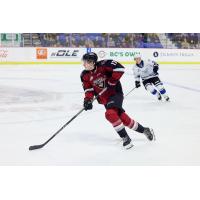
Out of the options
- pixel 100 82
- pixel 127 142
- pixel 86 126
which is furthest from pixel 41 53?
pixel 127 142

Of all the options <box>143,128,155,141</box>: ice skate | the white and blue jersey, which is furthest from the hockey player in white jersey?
<box>143,128,155,141</box>: ice skate

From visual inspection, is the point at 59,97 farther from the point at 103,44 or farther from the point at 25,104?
the point at 103,44

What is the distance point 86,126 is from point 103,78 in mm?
528

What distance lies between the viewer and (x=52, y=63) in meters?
5.11

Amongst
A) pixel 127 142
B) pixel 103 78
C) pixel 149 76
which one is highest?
pixel 103 78

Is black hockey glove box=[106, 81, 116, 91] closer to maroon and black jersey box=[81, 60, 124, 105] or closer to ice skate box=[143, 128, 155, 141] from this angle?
maroon and black jersey box=[81, 60, 124, 105]

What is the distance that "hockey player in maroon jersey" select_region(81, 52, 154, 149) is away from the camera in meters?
2.12

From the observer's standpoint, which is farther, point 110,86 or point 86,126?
point 86,126

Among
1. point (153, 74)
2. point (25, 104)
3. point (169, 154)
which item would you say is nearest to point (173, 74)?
point (153, 74)

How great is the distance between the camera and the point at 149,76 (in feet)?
11.2

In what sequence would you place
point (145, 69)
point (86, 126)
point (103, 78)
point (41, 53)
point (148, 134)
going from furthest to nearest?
point (41, 53) → point (145, 69) → point (86, 126) → point (148, 134) → point (103, 78)

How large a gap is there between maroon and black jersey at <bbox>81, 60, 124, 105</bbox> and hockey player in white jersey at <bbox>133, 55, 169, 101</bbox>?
1074mm

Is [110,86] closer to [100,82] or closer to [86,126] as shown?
[100,82]
